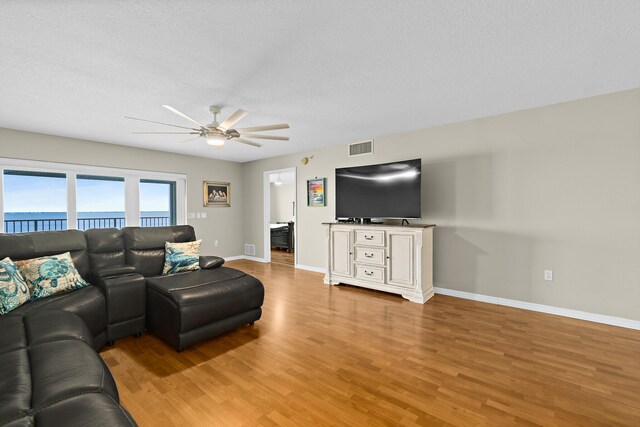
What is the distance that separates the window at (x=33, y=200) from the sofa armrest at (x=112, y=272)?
2.81 meters

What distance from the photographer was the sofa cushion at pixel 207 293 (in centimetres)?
249

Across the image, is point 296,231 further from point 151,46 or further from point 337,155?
point 151,46

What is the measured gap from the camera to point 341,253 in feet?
15.1

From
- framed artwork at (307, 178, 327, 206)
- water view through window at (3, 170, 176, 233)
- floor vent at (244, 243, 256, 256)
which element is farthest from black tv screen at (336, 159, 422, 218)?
water view through window at (3, 170, 176, 233)

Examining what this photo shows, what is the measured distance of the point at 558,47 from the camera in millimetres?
2125

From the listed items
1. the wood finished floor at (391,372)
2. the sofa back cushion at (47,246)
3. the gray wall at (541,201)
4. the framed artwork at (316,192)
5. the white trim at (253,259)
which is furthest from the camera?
the white trim at (253,259)

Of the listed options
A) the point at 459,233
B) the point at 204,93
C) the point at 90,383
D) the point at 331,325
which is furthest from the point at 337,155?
the point at 90,383

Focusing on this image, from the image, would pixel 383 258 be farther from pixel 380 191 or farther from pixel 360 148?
pixel 360 148

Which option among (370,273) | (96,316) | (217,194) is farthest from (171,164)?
(370,273)

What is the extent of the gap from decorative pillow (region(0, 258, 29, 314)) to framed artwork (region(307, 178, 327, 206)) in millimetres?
4145

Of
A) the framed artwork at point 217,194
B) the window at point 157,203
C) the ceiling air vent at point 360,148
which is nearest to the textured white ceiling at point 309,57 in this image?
the ceiling air vent at point 360,148

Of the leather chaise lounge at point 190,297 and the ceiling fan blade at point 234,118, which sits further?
the ceiling fan blade at point 234,118

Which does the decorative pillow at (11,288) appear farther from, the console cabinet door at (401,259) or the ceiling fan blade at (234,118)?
the console cabinet door at (401,259)

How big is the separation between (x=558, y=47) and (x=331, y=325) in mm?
3100
